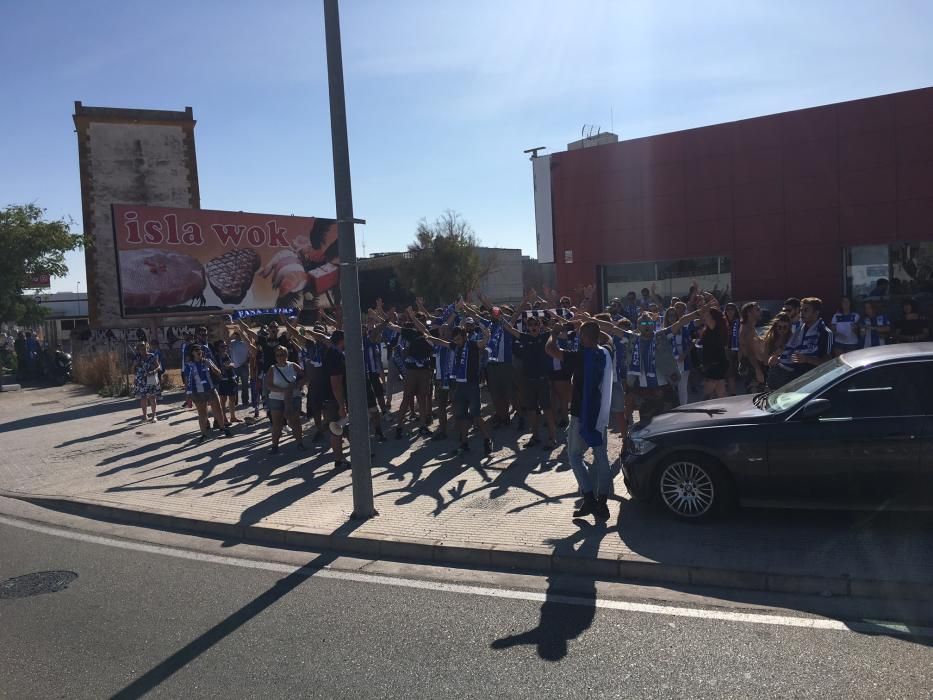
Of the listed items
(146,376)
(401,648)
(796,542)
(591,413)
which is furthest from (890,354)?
(146,376)

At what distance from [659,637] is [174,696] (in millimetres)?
2831

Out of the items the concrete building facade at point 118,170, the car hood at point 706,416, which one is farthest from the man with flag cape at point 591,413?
the concrete building facade at point 118,170

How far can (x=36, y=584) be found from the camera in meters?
6.32

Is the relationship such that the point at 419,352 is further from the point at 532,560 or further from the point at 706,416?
the point at 532,560

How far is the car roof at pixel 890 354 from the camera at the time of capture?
20.1ft

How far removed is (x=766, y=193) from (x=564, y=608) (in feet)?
65.3

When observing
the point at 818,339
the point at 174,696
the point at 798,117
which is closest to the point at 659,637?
the point at 174,696

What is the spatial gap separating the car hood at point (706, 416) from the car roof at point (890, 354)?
0.86 metres

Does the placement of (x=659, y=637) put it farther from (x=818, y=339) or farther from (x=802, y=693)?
(x=818, y=339)

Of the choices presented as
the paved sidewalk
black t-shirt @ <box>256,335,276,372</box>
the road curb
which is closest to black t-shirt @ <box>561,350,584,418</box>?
the paved sidewalk

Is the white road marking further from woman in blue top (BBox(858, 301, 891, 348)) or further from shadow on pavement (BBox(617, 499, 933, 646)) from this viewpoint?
woman in blue top (BBox(858, 301, 891, 348))

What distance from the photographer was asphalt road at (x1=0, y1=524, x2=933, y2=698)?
163 inches

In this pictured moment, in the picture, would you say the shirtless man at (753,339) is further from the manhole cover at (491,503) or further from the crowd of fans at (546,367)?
the manhole cover at (491,503)

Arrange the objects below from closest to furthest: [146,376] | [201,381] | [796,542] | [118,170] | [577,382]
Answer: [796,542] → [577,382] → [201,381] → [146,376] → [118,170]
